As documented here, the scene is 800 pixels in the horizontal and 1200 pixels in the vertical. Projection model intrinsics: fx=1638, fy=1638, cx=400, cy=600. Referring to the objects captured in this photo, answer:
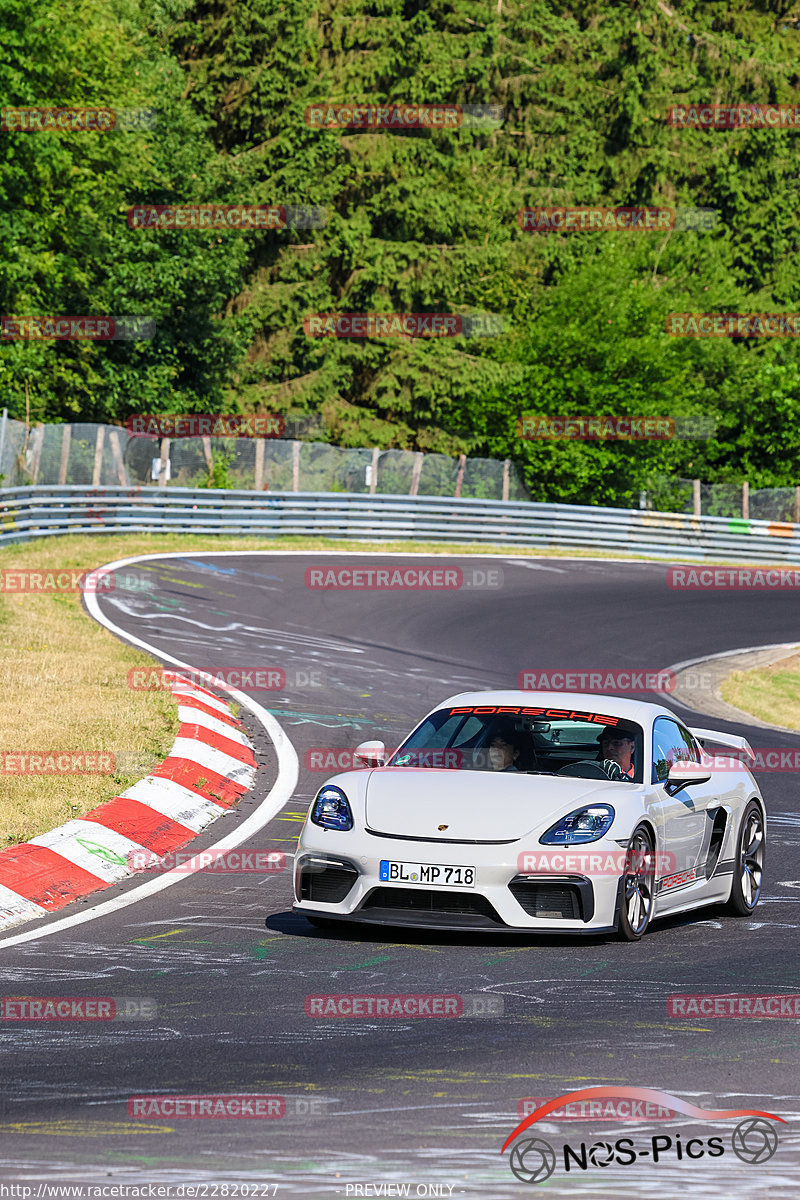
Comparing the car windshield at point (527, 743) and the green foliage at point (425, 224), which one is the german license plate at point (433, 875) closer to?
the car windshield at point (527, 743)

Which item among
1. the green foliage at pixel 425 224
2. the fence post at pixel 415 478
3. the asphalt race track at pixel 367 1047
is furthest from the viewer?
the green foliage at pixel 425 224

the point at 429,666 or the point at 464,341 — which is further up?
the point at 464,341

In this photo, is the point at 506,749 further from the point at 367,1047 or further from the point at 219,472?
the point at 219,472

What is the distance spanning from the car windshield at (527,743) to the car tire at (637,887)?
465mm

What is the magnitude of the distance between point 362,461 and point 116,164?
1148cm

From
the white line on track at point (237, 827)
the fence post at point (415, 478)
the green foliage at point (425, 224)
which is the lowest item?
the white line on track at point (237, 827)

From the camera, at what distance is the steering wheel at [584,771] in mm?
8867

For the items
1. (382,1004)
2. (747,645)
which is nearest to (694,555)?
(747,645)

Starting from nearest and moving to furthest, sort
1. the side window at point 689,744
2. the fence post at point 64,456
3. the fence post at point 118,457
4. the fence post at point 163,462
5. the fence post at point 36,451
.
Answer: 1. the side window at point 689,744
2. the fence post at point 36,451
3. the fence post at point 64,456
4. the fence post at point 118,457
5. the fence post at point 163,462

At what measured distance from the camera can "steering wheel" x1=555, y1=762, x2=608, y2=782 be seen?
349 inches

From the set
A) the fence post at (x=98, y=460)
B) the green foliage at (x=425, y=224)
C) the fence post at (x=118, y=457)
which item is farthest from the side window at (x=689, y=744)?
the green foliage at (x=425, y=224)

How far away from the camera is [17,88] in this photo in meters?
36.4

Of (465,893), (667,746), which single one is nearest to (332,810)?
(465,893)

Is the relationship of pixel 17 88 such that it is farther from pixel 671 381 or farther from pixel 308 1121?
pixel 308 1121
